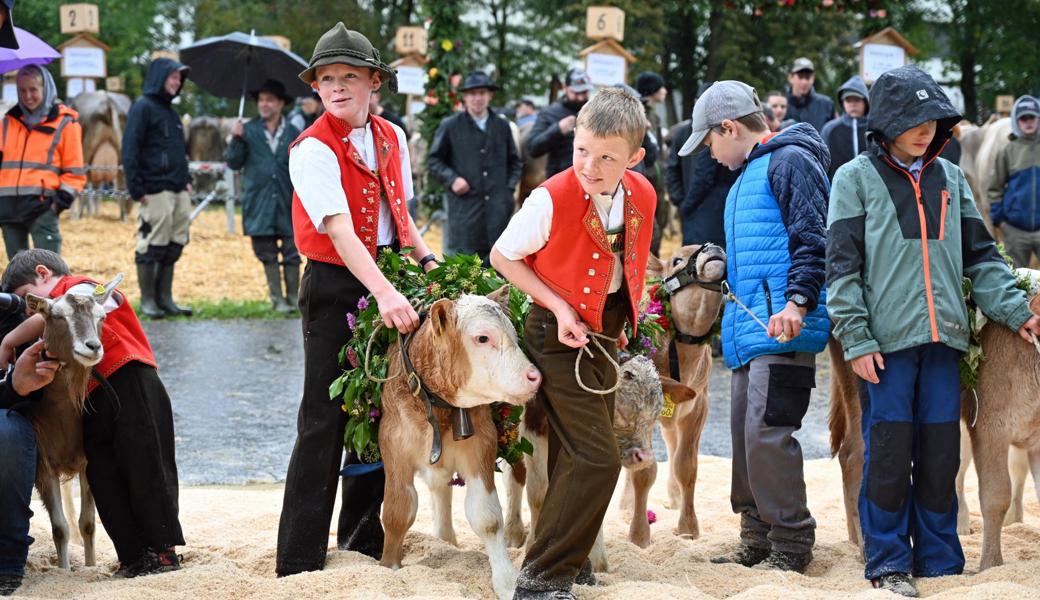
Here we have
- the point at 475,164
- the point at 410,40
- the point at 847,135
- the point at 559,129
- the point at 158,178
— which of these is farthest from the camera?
the point at 410,40

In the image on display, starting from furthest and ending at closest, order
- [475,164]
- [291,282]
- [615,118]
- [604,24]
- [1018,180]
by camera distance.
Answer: [604,24], [291,282], [1018,180], [475,164], [615,118]

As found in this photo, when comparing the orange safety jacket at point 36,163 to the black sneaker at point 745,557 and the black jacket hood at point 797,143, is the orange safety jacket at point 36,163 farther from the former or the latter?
the black sneaker at point 745,557

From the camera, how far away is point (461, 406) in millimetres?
5195

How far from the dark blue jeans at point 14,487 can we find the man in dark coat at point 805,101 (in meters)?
9.67

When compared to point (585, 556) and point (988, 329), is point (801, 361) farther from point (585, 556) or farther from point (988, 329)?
point (585, 556)

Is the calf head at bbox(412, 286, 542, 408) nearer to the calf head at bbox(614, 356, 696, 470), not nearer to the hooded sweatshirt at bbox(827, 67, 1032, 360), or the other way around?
the calf head at bbox(614, 356, 696, 470)

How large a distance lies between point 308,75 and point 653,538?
2.90m

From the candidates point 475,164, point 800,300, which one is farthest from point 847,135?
Answer: point 800,300

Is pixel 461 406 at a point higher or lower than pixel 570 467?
higher

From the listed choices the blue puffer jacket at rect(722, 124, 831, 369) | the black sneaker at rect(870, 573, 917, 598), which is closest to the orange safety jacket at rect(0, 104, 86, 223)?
the blue puffer jacket at rect(722, 124, 831, 369)

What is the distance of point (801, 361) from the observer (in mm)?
5711

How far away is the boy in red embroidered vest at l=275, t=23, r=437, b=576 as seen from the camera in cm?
521

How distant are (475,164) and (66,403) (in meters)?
7.95

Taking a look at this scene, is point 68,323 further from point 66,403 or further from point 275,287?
point 275,287
